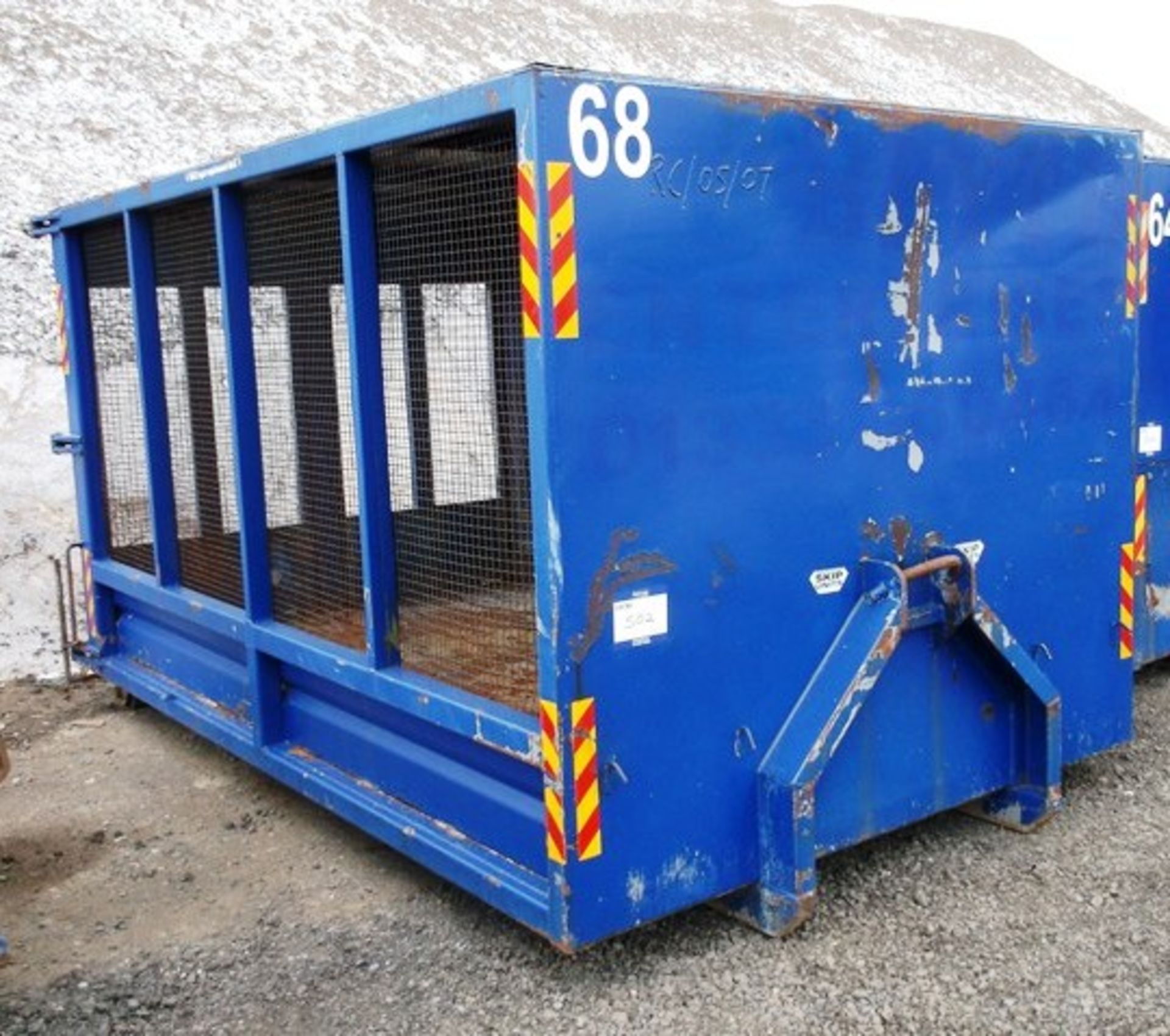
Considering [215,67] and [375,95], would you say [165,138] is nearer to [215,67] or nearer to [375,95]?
[215,67]

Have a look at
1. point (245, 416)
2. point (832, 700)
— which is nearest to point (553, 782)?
point (832, 700)

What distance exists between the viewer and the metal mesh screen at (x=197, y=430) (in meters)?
5.10

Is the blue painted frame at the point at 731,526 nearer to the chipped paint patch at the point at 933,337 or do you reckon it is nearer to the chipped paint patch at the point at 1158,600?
the chipped paint patch at the point at 933,337

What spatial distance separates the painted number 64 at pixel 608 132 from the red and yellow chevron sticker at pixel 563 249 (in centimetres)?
6

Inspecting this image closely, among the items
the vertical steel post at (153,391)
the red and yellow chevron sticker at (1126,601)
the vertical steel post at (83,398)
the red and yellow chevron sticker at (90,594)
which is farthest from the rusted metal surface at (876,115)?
the red and yellow chevron sticker at (90,594)

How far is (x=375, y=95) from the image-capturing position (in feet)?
77.0

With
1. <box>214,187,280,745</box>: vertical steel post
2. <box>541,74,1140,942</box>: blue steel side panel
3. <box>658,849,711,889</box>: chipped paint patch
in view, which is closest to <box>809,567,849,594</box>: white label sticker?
<box>541,74,1140,942</box>: blue steel side panel

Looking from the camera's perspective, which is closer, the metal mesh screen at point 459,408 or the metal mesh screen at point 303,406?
the metal mesh screen at point 459,408

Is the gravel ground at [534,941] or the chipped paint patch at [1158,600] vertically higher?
the chipped paint patch at [1158,600]

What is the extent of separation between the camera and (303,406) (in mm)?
4852

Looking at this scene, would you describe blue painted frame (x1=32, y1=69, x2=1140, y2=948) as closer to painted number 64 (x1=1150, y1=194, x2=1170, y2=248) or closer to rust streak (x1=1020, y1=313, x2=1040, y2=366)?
rust streak (x1=1020, y1=313, x2=1040, y2=366)

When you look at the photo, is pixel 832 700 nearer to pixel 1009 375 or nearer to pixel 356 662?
pixel 1009 375

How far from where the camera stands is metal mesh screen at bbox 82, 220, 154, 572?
214 inches

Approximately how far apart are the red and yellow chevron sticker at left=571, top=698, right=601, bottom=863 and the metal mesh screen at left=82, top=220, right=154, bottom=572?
2.83 meters
